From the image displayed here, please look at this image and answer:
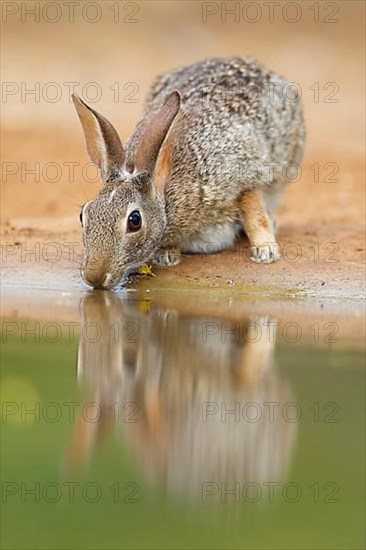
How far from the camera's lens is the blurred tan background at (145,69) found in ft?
48.6

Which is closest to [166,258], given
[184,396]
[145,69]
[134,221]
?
[134,221]

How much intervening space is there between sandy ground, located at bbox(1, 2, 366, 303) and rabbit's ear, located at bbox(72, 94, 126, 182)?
857 mm

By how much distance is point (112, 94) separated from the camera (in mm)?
18969

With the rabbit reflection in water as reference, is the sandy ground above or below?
above

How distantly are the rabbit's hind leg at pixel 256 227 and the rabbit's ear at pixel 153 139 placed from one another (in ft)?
3.56

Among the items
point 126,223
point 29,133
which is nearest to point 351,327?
point 126,223

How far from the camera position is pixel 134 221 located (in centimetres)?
923

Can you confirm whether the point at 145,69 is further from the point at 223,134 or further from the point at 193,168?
the point at 193,168

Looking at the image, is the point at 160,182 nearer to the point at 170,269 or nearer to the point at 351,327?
the point at 170,269

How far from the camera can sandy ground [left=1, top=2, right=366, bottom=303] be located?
10.1 metres

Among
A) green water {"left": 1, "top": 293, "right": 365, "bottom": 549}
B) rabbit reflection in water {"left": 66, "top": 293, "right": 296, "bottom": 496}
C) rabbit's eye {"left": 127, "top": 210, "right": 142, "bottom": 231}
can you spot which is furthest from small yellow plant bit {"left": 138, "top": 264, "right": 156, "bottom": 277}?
green water {"left": 1, "top": 293, "right": 365, "bottom": 549}

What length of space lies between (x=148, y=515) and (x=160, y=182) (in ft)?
15.7

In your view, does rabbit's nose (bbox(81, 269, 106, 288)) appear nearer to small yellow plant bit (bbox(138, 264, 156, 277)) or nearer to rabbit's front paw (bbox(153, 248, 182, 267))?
small yellow plant bit (bbox(138, 264, 156, 277))

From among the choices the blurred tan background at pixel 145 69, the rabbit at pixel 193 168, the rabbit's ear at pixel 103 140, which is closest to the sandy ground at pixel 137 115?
the blurred tan background at pixel 145 69
